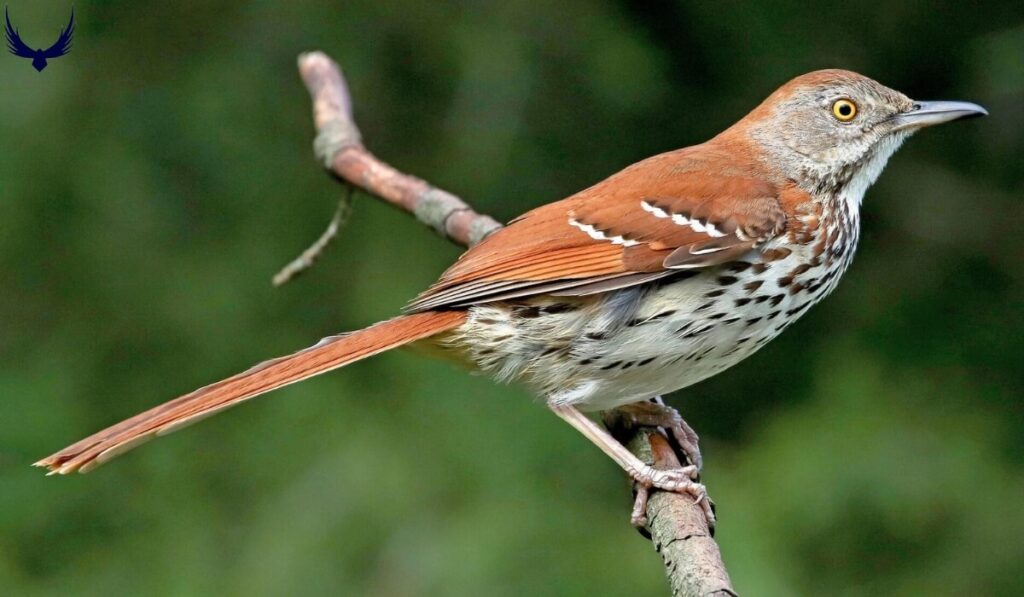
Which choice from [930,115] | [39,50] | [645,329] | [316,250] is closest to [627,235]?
[645,329]

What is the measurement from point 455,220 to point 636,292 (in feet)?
2.61

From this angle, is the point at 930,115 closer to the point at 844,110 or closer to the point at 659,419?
the point at 844,110

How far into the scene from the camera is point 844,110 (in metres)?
A: 3.51

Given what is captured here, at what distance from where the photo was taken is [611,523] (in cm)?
421

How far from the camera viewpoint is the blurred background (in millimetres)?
4207

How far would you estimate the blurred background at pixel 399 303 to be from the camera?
4.21 meters

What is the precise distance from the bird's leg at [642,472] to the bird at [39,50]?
244 cm

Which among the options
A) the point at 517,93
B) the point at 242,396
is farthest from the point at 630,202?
the point at 517,93

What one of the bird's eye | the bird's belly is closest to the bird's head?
the bird's eye

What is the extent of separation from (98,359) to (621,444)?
7.34 ft

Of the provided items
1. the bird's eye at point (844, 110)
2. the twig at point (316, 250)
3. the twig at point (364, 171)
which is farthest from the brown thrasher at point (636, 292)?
the twig at point (316, 250)

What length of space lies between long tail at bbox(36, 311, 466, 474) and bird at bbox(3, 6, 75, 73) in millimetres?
2120

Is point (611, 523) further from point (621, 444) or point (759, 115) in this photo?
point (759, 115)

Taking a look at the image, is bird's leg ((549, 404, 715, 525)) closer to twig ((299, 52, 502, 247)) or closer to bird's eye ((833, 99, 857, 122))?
twig ((299, 52, 502, 247))
